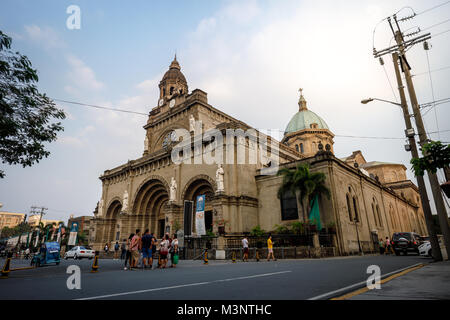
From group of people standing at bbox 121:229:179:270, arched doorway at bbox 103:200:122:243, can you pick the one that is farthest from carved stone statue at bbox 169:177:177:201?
group of people standing at bbox 121:229:179:270

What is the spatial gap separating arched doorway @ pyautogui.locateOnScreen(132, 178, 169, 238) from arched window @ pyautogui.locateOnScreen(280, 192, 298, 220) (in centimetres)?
1611

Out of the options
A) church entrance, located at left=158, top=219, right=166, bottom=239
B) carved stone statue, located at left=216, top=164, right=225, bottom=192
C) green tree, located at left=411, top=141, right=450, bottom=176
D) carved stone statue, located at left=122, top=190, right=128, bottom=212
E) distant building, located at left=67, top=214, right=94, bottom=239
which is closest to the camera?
green tree, located at left=411, top=141, right=450, bottom=176

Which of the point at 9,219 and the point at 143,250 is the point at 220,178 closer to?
the point at 143,250

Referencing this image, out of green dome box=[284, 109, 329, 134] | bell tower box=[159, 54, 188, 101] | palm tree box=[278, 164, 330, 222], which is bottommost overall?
palm tree box=[278, 164, 330, 222]

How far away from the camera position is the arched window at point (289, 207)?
2521 centimetres

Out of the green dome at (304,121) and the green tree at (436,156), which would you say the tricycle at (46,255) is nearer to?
the green tree at (436,156)

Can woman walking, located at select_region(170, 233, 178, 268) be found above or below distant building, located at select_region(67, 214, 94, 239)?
below

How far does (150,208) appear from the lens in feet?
116

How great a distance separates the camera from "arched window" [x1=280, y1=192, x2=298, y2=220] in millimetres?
A: 25208

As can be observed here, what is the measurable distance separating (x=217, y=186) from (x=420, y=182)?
16.2 m

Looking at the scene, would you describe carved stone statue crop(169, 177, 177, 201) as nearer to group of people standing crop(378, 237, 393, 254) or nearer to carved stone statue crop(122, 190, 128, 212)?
carved stone statue crop(122, 190, 128, 212)

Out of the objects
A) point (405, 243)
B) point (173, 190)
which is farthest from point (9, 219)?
point (405, 243)

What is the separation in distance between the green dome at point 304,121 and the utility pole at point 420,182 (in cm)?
3399
